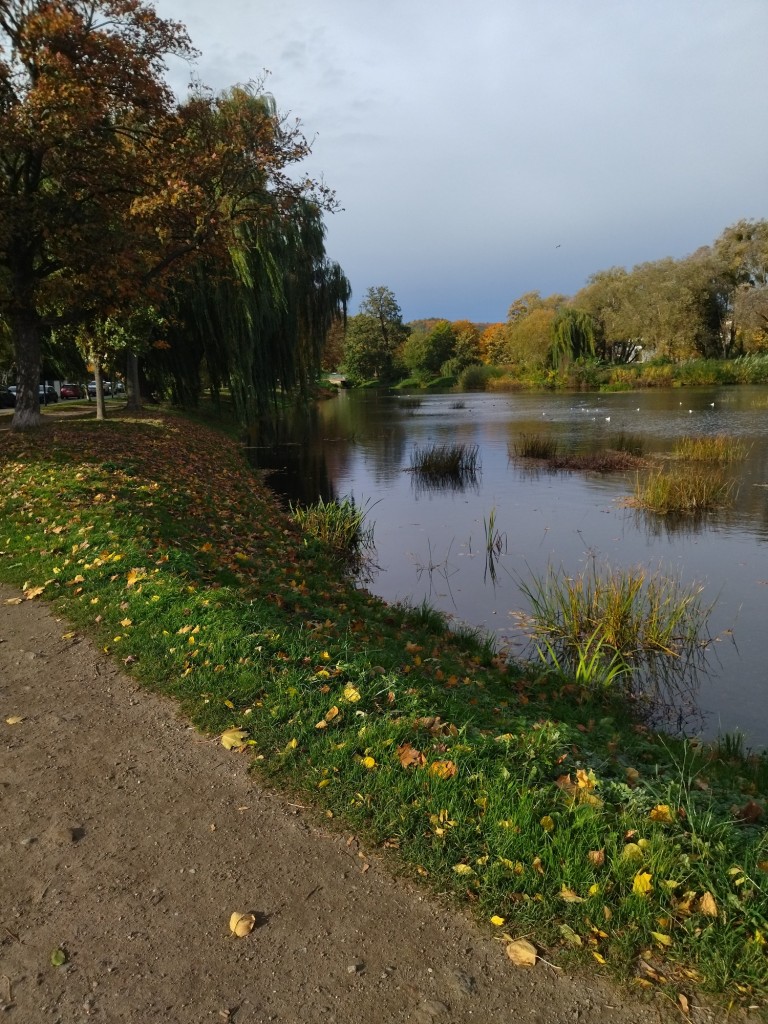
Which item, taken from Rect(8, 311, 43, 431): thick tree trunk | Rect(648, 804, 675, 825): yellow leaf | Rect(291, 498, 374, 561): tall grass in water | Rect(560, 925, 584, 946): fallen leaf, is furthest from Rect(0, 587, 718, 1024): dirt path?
Rect(8, 311, 43, 431): thick tree trunk

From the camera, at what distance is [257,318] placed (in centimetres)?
2294

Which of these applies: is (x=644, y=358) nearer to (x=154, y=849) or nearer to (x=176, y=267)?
(x=176, y=267)

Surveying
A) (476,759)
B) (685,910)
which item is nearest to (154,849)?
(476,759)

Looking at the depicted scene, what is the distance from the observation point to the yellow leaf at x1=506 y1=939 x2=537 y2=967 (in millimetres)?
2494

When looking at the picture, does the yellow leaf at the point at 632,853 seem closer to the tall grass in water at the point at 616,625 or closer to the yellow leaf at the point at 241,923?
the yellow leaf at the point at 241,923

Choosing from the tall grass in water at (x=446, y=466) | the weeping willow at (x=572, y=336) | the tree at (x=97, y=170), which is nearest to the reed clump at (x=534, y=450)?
the tall grass in water at (x=446, y=466)

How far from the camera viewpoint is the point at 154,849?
312 cm

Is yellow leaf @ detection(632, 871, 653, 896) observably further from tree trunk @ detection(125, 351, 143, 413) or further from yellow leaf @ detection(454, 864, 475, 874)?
tree trunk @ detection(125, 351, 143, 413)

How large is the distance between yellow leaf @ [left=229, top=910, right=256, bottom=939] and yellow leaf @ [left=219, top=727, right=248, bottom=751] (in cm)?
121

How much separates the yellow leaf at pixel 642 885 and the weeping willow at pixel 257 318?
2015 centimetres

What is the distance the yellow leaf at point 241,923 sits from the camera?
8.71 ft

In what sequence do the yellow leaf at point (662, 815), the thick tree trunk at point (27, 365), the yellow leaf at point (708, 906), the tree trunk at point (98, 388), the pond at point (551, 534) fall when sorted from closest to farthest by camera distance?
the yellow leaf at point (708, 906) < the yellow leaf at point (662, 815) < the pond at point (551, 534) < the thick tree trunk at point (27, 365) < the tree trunk at point (98, 388)

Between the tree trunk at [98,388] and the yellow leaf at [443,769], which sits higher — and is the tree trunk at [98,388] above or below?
above

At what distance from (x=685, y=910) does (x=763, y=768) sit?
8.58 feet
